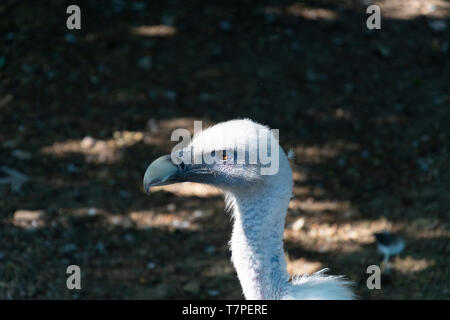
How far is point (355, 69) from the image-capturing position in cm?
726

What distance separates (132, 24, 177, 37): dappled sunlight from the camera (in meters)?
7.47

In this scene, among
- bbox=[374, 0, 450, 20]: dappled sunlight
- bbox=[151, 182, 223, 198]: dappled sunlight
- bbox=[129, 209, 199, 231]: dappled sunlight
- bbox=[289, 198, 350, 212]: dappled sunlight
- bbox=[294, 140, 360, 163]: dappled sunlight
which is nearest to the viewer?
bbox=[129, 209, 199, 231]: dappled sunlight

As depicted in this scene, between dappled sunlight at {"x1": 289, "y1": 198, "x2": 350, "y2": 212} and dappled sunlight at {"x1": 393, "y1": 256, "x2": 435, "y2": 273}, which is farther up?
dappled sunlight at {"x1": 289, "y1": 198, "x2": 350, "y2": 212}

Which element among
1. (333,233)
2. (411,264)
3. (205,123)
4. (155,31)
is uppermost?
(155,31)

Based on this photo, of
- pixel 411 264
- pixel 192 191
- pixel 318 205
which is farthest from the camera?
pixel 192 191

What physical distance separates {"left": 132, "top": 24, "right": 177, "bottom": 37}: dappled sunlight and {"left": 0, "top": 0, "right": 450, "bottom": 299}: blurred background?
36 millimetres

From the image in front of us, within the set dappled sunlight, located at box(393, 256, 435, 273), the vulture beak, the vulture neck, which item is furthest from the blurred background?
the vulture beak

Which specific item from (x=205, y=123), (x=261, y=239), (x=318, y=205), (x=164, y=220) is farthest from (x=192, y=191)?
(x=261, y=239)

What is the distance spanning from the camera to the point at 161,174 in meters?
3.25

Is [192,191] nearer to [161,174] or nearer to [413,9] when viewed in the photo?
[161,174]

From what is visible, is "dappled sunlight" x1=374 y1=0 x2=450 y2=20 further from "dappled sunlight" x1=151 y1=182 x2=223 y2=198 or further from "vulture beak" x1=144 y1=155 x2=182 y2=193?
"vulture beak" x1=144 y1=155 x2=182 y2=193

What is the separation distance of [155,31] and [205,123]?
1.63 meters

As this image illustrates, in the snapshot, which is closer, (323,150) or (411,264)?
(411,264)

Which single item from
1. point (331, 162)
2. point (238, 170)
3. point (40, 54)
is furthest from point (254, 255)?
point (40, 54)
